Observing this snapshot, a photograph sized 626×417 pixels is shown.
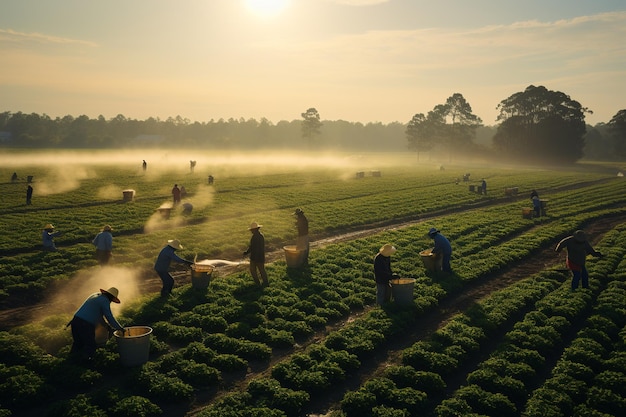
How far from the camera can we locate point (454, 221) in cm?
3709

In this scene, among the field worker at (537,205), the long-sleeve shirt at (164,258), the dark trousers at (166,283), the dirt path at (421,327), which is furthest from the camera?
the field worker at (537,205)

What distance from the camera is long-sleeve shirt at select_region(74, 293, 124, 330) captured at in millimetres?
12641

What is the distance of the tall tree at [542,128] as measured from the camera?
419 feet

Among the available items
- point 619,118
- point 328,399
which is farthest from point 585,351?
point 619,118

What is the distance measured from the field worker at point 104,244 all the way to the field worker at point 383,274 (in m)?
12.0

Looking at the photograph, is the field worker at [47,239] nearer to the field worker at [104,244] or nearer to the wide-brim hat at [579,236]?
the field worker at [104,244]

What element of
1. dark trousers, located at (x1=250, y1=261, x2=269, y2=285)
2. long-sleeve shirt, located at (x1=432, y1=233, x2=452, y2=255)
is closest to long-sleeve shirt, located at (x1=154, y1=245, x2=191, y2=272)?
dark trousers, located at (x1=250, y1=261, x2=269, y2=285)

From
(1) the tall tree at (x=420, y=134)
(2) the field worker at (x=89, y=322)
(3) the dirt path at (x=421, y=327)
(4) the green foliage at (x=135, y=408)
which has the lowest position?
(3) the dirt path at (x=421, y=327)

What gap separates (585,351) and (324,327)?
757 centimetres

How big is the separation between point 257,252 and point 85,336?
25.4ft

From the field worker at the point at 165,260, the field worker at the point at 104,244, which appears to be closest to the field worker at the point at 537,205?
the field worker at the point at 165,260

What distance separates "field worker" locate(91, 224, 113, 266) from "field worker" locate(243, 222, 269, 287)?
270 inches

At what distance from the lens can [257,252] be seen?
19.3 meters

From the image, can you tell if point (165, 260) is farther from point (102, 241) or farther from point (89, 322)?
point (102, 241)
